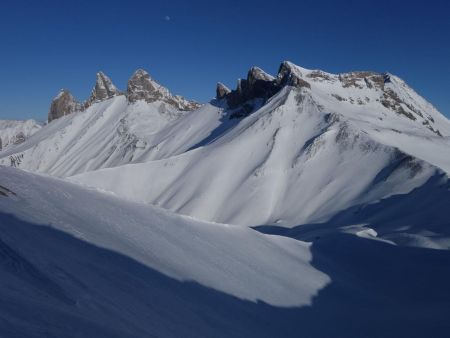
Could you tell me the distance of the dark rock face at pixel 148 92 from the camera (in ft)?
563

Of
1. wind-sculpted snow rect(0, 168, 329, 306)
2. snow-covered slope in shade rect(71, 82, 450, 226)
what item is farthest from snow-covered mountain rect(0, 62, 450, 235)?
wind-sculpted snow rect(0, 168, 329, 306)

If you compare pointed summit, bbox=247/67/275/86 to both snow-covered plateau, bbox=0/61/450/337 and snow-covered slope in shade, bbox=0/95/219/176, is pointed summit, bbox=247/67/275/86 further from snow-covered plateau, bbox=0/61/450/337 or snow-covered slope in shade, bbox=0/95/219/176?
snow-covered plateau, bbox=0/61/450/337

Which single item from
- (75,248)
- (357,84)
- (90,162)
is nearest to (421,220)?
(75,248)

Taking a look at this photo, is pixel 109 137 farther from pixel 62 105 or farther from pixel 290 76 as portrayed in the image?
pixel 290 76

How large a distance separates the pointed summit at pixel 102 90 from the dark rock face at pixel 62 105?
10631mm

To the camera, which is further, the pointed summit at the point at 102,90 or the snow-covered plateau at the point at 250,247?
the pointed summit at the point at 102,90

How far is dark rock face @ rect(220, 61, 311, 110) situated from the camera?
98.1 meters

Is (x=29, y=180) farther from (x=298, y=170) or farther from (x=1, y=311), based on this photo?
(x=298, y=170)

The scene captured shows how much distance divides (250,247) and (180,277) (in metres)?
7.36

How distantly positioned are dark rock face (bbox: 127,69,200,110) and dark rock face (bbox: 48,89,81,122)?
33.5 metres

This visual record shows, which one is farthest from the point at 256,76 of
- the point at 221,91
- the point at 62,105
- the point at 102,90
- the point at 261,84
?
the point at 62,105

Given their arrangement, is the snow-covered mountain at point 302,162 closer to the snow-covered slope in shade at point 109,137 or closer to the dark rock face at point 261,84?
the dark rock face at point 261,84

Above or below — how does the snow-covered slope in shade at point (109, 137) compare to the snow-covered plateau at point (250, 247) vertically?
above

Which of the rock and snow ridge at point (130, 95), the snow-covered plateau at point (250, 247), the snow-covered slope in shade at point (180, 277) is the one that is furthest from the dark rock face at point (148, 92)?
the snow-covered slope in shade at point (180, 277)
